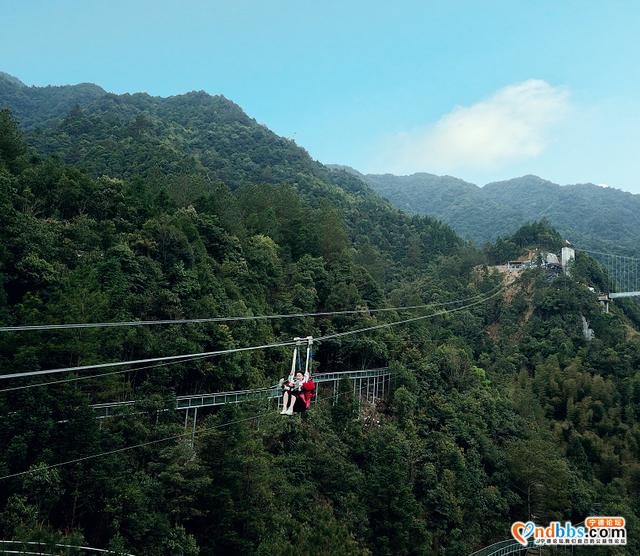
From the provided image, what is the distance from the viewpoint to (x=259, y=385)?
81.0 feet

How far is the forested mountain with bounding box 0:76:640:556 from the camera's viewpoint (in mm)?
16328

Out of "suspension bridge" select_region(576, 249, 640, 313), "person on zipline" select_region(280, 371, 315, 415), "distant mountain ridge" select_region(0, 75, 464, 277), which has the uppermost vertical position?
"distant mountain ridge" select_region(0, 75, 464, 277)

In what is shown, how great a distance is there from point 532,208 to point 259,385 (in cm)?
15157

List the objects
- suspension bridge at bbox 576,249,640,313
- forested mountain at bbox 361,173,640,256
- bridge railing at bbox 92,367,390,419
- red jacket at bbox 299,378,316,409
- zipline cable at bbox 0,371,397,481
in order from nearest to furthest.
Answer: red jacket at bbox 299,378,316,409 < zipline cable at bbox 0,371,397,481 < bridge railing at bbox 92,367,390,419 < suspension bridge at bbox 576,249,640,313 < forested mountain at bbox 361,173,640,256

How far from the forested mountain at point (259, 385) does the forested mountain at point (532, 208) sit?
199ft

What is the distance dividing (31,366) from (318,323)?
1733 centimetres

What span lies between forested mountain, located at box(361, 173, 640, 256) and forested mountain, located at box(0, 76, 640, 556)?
60.5 meters

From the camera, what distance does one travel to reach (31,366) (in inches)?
661

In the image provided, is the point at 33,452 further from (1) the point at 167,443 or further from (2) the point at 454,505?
(2) the point at 454,505

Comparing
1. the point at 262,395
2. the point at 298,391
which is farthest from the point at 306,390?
the point at 262,395

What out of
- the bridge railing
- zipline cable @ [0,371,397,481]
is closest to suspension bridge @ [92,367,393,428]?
the bridge railing

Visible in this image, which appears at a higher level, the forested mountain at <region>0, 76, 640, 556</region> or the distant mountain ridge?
the distant mountain ridge

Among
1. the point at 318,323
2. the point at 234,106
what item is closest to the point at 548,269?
the point at 318,323

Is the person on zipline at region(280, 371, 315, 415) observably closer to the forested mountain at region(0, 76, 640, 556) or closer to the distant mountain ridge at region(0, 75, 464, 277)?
the forested mountain at region(0, 76, 640, 556)
